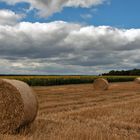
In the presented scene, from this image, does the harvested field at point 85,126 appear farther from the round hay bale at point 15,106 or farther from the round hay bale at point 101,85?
the round hay bale at point 101,85

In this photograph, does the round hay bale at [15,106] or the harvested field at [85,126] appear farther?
the round hay bale at [15,106]

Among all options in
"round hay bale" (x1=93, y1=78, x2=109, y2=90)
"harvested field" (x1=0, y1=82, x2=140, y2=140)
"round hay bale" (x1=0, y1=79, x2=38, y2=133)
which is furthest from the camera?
"round hay bale" (x1=93, y1=78, x2=109, y2=90)

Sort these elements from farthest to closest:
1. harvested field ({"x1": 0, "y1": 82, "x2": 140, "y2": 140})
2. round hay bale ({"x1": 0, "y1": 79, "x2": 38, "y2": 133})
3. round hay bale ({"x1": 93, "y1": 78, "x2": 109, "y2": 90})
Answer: round hay bale ({"x1": 93, "y1": 78, "x2": 109, "y2": 90}) < round hay bale ({"x1": 0, "y1": 79, "x2": 38, "y2": 133}) < harvested field ({"x1": 0, "y1": 82, "x2": 140, "y2": 140})

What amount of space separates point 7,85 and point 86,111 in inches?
174

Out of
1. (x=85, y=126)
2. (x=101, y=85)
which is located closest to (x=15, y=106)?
(x=85, y=126)

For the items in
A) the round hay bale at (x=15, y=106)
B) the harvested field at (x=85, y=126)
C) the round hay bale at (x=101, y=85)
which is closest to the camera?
the harvested field at (x=85, y=126)

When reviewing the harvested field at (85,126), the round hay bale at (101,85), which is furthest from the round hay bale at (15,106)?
the round hay bale at (101,85)

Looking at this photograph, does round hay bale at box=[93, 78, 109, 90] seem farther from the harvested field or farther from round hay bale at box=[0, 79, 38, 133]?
round hay bale at box=[0, 79, 38, 133]

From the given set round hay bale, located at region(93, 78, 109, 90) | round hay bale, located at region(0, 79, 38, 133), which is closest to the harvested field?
round hay bale, located at region(0, 79, 38, 133)

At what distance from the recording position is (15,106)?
9.82 metres

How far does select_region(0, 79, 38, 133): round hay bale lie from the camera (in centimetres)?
958

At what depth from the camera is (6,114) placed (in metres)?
9.98

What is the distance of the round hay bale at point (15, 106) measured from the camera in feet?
31.4

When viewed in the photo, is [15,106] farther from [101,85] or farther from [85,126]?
[101,85]
